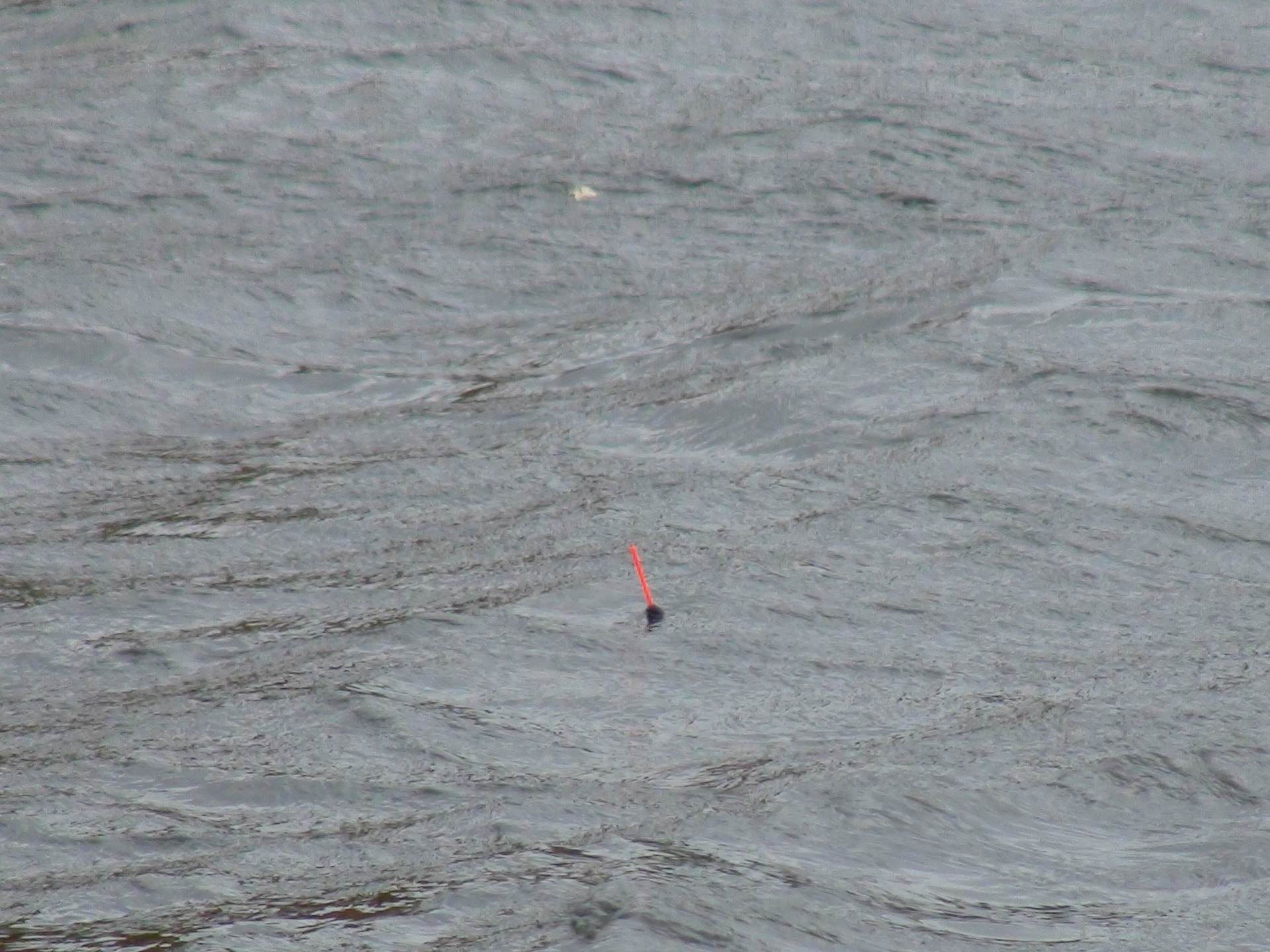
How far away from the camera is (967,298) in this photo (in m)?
6.07

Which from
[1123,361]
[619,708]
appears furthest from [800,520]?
[1123,361]

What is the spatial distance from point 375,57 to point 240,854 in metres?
5.45

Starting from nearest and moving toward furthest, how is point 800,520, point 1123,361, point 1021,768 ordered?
point 1021,768, point 800,520, point 1123,361

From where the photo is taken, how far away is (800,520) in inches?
182

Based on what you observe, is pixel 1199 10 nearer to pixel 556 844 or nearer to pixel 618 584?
pixel 618 584

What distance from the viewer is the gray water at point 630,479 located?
3244mm

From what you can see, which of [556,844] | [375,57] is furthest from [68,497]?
[375,57]

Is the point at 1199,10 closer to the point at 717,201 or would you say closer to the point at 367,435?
the point at 717,201

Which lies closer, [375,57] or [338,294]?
[338,294]

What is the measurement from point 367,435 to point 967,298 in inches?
78.4

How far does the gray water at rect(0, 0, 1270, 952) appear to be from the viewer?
10.6 feet

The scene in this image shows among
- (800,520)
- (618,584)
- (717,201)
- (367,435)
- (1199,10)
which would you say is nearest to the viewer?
(618,584)

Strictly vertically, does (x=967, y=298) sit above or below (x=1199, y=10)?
below

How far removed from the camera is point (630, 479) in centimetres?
484
